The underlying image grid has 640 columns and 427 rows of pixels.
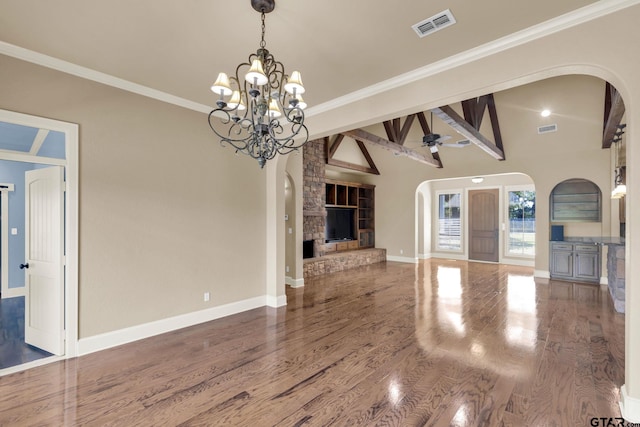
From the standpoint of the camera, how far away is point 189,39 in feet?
8.92

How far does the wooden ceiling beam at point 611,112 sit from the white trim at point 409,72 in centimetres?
185

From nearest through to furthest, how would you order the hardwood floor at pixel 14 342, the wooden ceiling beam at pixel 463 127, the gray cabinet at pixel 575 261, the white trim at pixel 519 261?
the hardwood floor at pixel 14 342 < the wooden ceiling beam at pixel 463 127 < the gray cabinet at pixel 575 261 < the white trim at pixel 519 261

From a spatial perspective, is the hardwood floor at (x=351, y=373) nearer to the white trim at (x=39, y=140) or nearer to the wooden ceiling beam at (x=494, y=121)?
the white trim at (x=39, y=140)

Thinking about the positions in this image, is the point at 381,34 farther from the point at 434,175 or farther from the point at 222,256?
the point at 434,175

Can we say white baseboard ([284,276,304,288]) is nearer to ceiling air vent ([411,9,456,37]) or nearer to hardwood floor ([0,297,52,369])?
hardwood floor ([0,297,52,369])

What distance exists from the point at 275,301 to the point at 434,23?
4173 millimetres

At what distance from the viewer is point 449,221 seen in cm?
1088

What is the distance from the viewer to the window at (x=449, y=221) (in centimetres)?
1063

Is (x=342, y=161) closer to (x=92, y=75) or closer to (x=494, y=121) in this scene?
(x=494, y=121)

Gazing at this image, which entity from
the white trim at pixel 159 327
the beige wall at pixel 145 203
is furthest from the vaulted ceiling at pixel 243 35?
the white trim at pixel 159 327

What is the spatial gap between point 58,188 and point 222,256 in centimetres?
202

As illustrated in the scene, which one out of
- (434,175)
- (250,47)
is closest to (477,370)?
(250,47)

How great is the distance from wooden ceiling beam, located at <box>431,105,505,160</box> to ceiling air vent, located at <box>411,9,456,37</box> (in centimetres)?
167

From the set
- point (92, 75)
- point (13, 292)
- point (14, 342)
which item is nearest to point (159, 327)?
point (14, 342)
